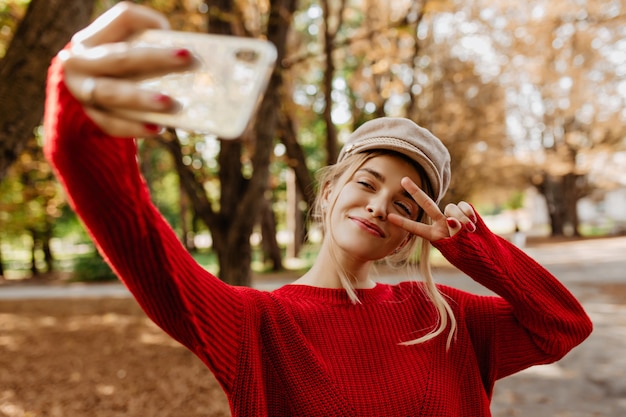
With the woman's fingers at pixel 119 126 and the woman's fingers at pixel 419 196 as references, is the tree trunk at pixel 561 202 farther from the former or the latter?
the woman's fingers at pixel 119 126

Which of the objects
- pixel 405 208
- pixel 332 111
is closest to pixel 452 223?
pixel 405 208

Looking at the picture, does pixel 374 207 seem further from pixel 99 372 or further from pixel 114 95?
pixel 99 372

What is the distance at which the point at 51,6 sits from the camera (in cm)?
290

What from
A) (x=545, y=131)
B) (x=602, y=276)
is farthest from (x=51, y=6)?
(x=545, y=131)

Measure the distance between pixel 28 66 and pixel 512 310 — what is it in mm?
2691

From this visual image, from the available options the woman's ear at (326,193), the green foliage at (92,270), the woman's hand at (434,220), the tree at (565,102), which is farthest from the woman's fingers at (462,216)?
the green foliage at (92,270)

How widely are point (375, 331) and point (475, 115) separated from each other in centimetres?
1667

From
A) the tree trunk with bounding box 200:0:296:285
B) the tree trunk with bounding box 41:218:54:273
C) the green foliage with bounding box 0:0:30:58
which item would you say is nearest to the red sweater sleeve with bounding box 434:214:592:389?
the tree trunk with bounding box 200:0:296:285

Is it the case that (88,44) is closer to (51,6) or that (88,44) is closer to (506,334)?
(506,334)

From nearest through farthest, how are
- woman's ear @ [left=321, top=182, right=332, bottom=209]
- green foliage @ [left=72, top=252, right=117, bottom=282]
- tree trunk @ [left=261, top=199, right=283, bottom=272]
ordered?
woman's ear @ [left=321, top=182, right=332, bottom=209]
green foliage @ [left=72, top=252, right=117, bottom=282]
tree trunk @ [left=261, top=199, right=283, bottom=272]

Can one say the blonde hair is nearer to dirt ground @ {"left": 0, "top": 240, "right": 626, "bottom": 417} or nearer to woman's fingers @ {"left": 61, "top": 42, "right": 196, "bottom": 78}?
woman's fingers @ {"left": 61, "top": 42, "right": 196, "bottom": 78}

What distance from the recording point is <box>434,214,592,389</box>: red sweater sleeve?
1.57m

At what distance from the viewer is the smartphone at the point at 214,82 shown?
79cm

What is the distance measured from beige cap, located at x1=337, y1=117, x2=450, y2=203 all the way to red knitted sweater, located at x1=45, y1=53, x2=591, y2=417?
0.77 ft
